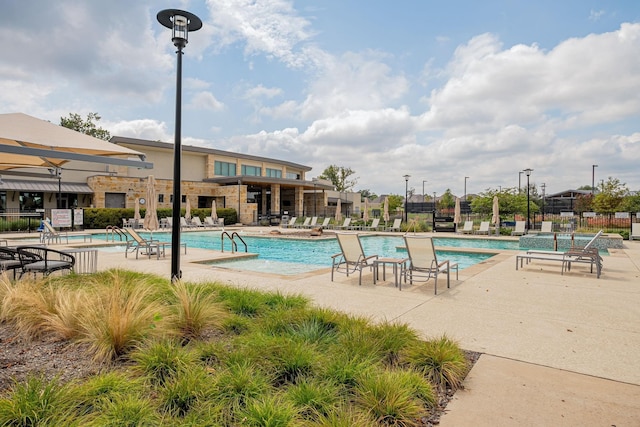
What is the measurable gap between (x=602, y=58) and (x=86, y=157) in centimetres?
1396

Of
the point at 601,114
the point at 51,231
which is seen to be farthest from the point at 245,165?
the point at 601,114

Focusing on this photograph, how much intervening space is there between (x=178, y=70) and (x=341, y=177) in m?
59.0

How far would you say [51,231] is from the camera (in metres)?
15.1

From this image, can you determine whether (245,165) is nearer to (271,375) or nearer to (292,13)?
(292,13)

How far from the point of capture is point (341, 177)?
2544 inches

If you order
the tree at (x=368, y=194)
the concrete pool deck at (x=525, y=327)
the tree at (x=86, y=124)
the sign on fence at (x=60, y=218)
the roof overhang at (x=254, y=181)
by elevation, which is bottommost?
the concrete pool deck at (x=525, y=327)

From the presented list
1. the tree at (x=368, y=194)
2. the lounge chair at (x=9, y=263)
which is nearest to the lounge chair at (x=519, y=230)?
the lounge chair at (x=9, y=263)

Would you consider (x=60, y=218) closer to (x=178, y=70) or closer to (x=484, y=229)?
(x=178, y=70)

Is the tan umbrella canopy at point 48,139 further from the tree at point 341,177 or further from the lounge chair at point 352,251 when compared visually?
the tree at point 341,177

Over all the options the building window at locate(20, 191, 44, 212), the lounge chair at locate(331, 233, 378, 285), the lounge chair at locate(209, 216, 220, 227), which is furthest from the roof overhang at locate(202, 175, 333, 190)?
the lounge chair at locate(331, 233, 378, 285)

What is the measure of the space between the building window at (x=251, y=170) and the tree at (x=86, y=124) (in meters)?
13.8

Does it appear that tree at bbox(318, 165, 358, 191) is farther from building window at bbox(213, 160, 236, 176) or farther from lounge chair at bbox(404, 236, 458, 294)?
lounge chair at bbox(404, 236, 458, 294)

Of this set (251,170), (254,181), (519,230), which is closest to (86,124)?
(251,170)

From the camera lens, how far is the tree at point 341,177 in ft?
212
